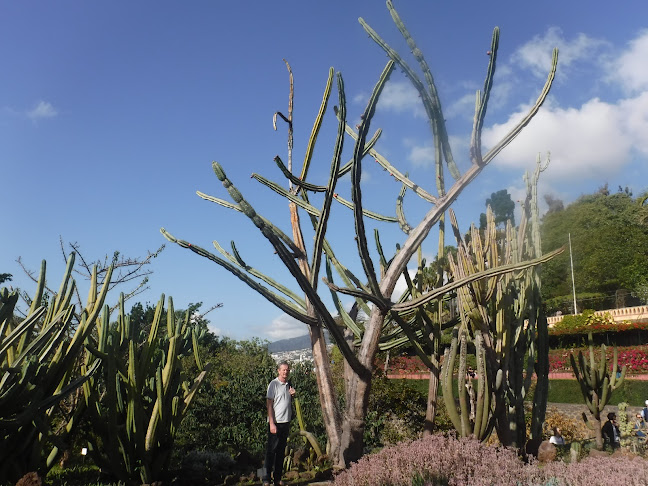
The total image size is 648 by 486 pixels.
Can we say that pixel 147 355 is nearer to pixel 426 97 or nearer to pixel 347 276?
pixel 347 276

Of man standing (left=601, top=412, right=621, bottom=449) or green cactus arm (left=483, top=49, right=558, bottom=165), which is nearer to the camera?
green cactus arm (left=483, top=49, right=558, bottom=165)

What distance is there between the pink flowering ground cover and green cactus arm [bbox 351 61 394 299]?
4.11ft

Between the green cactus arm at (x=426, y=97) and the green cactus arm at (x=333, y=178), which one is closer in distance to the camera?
the green cactus arm at (x=333, y=178)

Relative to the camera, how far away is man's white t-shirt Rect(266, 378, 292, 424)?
4.99 meters

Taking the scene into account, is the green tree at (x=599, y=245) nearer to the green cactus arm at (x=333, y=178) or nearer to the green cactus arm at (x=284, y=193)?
the green cactus arm at (x=284, y=193)

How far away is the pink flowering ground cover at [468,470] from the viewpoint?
3408 millimetres

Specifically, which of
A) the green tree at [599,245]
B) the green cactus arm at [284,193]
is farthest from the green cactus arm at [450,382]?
the green tree at [599,245]

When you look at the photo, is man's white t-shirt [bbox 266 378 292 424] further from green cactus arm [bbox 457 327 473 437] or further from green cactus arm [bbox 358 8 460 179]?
green cactus arm [bbox 358 8 460 179]

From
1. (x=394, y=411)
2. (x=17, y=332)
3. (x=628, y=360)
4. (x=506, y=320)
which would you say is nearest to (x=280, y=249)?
(x=17, y=332)

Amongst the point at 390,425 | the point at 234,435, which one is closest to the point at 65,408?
the point at 234,435

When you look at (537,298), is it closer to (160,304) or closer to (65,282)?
(160,304)

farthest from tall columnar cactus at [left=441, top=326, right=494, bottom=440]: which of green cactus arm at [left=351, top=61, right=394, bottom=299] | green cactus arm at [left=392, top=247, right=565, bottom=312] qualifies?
green cactus arm at [left=351, top=61, right=394, bottom=299]

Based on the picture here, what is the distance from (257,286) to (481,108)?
248 cm

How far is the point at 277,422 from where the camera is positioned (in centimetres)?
498
